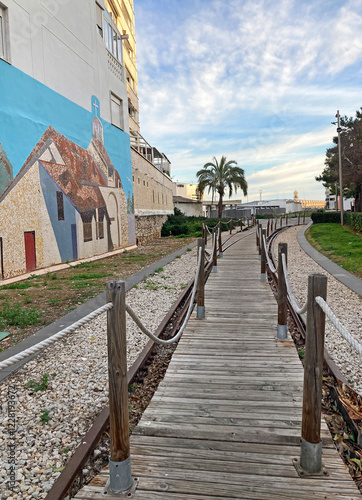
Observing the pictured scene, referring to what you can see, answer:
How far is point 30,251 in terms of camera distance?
10.2 m

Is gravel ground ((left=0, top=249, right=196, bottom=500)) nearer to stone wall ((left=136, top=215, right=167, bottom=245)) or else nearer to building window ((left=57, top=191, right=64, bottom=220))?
building window ((left=57, top=191, right=64, bottom=220))

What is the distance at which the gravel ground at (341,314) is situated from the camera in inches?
163

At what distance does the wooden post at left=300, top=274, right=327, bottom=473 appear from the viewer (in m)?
2.17

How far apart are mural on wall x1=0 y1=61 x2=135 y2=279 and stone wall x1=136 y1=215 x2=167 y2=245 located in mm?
3649

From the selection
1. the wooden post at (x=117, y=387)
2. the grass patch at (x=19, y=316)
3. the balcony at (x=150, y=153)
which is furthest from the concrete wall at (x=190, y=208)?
the wooden post at (x=117, y=387)

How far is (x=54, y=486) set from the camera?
Result: 2.22m

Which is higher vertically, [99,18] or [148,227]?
[99,18]

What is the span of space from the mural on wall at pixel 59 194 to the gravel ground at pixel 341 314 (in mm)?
7470

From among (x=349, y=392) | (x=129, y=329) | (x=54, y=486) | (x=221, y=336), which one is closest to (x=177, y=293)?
(x=129, y=329)

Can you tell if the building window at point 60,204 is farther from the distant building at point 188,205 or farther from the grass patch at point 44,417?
the distant building at point 188,205

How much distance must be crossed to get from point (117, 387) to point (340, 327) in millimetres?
1332

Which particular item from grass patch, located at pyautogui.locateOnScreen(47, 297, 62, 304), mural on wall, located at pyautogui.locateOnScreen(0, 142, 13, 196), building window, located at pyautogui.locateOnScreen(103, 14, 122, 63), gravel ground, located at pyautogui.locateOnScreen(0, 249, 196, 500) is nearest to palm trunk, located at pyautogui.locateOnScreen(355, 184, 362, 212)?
building window, located at pyautogui.locateOnScreen(103, 14, 122, 63)

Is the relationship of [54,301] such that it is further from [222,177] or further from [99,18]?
[222,177]

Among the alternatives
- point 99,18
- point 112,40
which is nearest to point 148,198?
point 112,40
